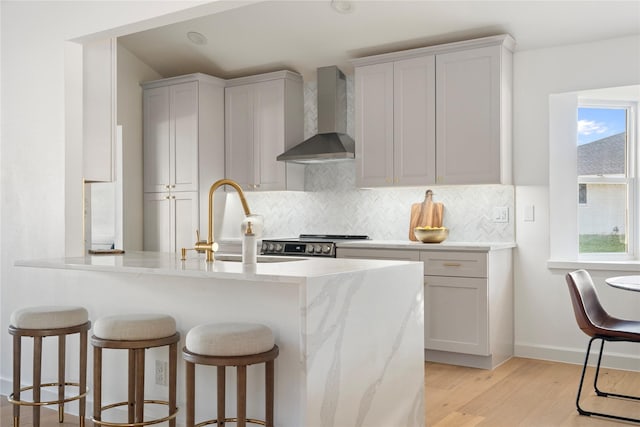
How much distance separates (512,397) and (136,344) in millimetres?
2300

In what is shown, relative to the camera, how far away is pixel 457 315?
14.6 feet

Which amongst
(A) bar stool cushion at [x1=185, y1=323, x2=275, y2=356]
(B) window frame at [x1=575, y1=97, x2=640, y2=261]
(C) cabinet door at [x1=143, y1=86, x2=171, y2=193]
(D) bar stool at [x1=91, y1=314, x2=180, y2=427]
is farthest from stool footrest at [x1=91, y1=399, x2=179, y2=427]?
(B) window frame at [x1=575, y1=97, x2=640, y2=261]

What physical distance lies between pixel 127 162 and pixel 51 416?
301cm

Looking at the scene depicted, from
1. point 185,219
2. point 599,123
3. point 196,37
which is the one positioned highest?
point 196,37

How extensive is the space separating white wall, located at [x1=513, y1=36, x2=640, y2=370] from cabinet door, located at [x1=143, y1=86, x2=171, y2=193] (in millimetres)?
3228

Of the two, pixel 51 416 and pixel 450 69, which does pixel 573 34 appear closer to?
pixel 450 69

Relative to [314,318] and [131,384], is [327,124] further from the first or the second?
[314,318]

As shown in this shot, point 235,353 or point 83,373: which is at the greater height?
point 235,353

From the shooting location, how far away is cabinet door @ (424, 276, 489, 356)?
4.34 m

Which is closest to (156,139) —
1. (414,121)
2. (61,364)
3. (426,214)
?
(414,121)

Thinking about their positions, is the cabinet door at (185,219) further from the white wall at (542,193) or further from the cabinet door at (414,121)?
the white wall at (542,193)

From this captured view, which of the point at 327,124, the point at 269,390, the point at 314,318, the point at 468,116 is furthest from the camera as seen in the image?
the point at 327,124

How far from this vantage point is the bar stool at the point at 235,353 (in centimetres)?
236

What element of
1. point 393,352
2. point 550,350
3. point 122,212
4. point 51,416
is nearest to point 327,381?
point 393,352
